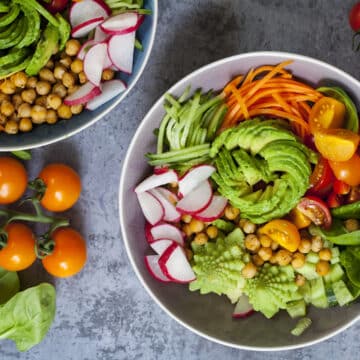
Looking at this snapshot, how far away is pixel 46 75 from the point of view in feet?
5.84

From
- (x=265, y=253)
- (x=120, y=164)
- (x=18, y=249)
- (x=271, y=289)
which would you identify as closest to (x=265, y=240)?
(x=265, y=253)

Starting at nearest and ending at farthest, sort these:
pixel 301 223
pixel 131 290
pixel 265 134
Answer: pixel 265 134 < pixel 301 223 < pixel 131 290

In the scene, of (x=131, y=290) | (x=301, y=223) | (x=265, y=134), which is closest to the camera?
(x=265, y=134)

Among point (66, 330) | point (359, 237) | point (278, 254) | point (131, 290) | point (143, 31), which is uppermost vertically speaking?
point (143, 31)

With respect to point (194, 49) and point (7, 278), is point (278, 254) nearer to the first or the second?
point (194, 49)

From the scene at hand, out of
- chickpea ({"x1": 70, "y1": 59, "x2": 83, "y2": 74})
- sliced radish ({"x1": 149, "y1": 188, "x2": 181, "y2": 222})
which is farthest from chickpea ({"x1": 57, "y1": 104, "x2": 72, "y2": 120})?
sliced radish ({"x1": 149, "y1": 188, "x2": 181, "y2": 222})

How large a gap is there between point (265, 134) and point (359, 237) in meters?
0.38

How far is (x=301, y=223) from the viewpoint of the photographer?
182 centimetres

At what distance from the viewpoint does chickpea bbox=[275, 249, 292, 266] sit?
1814 millimetres

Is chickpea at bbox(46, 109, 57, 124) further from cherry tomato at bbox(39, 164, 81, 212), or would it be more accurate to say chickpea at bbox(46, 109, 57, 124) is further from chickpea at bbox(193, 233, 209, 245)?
chickpea at bbox(193, 233, 209, 245)

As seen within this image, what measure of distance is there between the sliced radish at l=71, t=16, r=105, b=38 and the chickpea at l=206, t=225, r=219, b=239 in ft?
2.14

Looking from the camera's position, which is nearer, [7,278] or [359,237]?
[359,237]

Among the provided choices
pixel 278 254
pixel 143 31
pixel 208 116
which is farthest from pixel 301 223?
pixel 143 31

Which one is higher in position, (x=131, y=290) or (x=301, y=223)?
(x=301, y=223)
